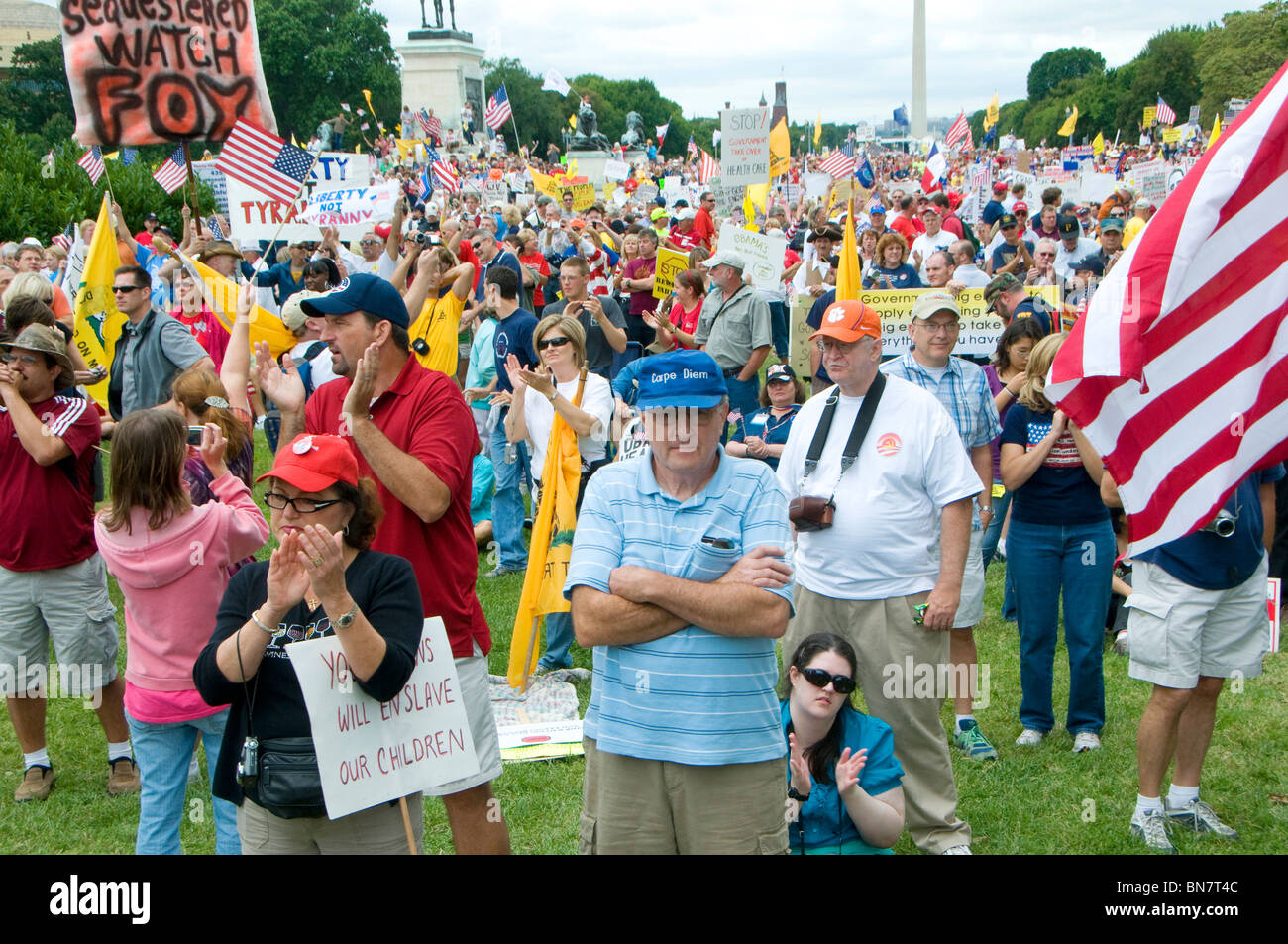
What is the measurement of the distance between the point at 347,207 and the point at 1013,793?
1067cm

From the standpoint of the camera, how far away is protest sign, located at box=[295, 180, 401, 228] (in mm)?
13617

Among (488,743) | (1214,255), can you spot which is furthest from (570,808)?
(1214,255)

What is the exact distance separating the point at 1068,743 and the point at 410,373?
3.81 m

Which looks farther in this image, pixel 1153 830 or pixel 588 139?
pixel 588 139

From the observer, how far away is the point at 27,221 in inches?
750

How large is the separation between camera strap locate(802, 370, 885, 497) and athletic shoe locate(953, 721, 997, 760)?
72.9 inches

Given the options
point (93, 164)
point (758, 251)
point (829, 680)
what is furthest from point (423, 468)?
point (93, 164)

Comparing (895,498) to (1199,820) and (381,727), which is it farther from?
(381,727)

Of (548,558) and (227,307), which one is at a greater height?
(227,307)

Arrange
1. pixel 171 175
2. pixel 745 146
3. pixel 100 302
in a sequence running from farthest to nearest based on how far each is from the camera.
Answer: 1. pixel 171 175
2. pixel 745 146
3. pixel 100 302

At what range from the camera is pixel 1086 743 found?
18.9 ft

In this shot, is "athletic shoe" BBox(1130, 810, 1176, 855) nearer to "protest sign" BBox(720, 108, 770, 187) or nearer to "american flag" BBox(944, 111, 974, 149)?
"protest sign" BBox(720, 108, 770, 187)

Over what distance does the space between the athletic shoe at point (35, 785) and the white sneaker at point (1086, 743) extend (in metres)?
4.92
